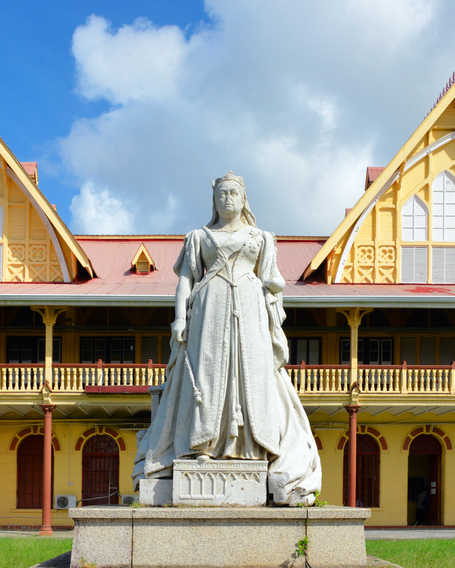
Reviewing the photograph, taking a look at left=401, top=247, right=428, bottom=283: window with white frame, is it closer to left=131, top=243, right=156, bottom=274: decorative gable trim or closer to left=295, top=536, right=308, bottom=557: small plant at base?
left=131, top=243, right=156, bottom=274: decorative gable trim

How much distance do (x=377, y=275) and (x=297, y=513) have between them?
20945 millimetres

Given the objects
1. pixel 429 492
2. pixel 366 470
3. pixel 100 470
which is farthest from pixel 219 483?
pixel 429 492

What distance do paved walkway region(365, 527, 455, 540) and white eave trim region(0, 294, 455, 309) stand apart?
6.15 meters

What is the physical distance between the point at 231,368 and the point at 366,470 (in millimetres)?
21491

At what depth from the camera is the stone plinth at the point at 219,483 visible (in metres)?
8.59

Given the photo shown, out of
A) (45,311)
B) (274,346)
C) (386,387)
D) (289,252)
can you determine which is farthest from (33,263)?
(274,346)

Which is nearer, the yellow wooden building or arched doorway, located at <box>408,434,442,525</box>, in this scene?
the yellow wooden building

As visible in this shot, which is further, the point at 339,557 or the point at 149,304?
the point at 149,304

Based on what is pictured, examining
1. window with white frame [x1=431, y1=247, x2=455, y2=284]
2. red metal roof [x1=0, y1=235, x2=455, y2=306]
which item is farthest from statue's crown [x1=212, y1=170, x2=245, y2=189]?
window with white frame [x1=431, y1=247, x2=455, y2=284]

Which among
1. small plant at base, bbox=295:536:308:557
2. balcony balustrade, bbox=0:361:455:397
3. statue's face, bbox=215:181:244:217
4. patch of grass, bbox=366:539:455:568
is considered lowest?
patch of grass, bbox=366:539:455:568

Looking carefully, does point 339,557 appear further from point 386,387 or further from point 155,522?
point 386,387

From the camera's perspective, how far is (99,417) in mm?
29203

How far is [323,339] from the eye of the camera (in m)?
29.8

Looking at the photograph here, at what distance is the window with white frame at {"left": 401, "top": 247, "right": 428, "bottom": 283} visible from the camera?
2866 cm
